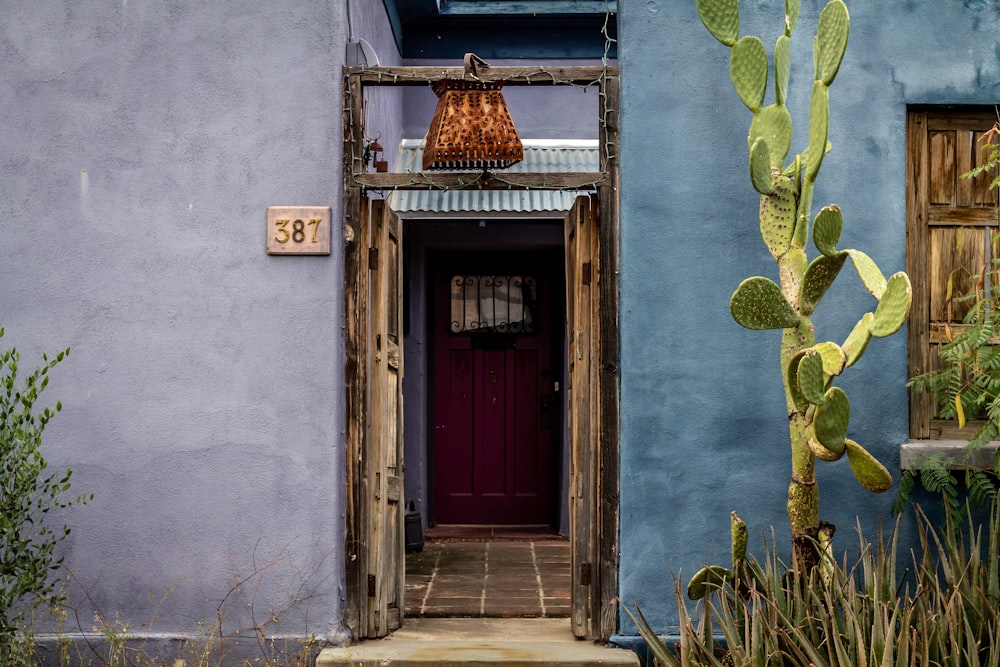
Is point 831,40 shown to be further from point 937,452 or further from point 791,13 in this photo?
point 937,452

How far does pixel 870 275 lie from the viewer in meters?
4.14

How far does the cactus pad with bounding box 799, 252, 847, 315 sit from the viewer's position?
4211 mm

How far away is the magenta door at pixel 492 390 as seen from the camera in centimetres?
898

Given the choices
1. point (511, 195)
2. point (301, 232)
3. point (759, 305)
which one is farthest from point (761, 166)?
point (511, 195)

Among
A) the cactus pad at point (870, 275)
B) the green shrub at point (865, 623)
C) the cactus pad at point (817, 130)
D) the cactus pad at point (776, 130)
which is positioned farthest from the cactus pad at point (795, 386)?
the cactus pad at point (776, 130)

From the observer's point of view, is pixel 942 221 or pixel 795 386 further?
pixel 942 221

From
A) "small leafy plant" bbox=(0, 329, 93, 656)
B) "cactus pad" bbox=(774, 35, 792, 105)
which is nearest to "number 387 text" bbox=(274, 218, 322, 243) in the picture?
"small leafy plant" bbox=(0, 329, 93, 656)

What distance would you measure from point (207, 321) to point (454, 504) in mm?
4374

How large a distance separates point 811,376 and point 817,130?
103cm

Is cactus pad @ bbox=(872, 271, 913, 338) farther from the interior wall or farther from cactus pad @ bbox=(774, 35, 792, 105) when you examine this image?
the interior wall

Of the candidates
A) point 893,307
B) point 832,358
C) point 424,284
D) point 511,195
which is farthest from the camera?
point 424,284

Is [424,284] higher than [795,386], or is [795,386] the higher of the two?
[424,284]

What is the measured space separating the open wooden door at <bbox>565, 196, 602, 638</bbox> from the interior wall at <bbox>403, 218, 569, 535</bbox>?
3.40 m

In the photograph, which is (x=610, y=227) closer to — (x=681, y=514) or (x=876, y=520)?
(x=681, y=514)
